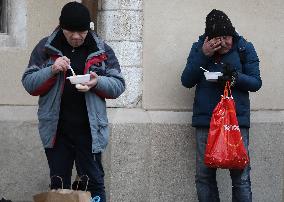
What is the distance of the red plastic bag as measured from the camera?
19.2 ft

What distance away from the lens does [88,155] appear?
5.24 metres

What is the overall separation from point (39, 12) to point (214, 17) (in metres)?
1.60

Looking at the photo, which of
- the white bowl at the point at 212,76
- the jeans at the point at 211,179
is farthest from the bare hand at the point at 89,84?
the jeans at the point at 211,179

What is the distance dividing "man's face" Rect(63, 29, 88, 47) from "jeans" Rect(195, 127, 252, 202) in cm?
153

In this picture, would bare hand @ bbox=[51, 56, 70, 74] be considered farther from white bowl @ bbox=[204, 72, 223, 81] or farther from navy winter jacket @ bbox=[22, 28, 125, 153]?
white bowl @ bbox=[204, 72, 223, 81]

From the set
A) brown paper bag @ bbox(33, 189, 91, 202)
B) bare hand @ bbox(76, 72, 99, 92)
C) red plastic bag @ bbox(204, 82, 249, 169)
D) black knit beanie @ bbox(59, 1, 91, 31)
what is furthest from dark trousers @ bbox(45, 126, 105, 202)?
red plastic bag @ bbox(204, 82, 249, 169)

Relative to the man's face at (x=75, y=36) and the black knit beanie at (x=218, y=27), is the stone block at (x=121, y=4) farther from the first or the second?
the man's face at (x=75, y=36)

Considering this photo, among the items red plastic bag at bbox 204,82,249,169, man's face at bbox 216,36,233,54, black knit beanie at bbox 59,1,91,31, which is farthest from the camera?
man's face at bbox 216,36,233,54

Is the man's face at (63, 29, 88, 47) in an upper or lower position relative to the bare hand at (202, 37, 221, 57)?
upper

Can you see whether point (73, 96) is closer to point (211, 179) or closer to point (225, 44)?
point (225, 44)

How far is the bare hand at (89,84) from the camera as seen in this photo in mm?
4902

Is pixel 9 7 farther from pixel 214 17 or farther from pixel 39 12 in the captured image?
pixel 214 17

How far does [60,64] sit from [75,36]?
10.1 inches

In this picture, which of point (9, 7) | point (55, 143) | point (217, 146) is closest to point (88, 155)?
point (55, 143)
